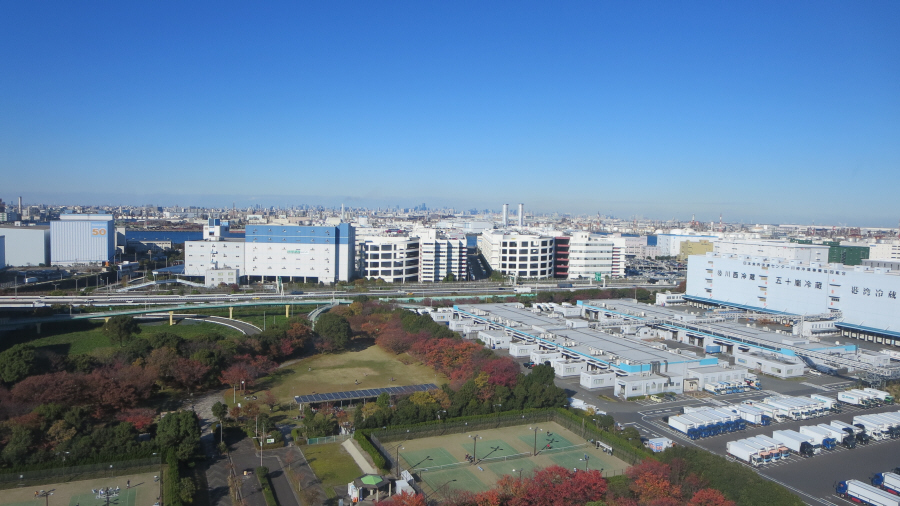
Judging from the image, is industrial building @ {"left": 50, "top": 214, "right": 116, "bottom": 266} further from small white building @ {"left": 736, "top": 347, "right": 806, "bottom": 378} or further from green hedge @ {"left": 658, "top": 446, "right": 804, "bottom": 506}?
green hedge @ {"left": 658, "top": 446, "right": 804, "bottom": 506}

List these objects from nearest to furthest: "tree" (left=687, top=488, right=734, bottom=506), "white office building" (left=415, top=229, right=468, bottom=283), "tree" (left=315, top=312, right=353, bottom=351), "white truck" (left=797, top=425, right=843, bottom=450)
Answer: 1. "tree" (left=687, top=488, right=734, bottom=506)
2. "white truck" (left=797, top=425, right=843, bottom=450)
3. "tree" (left=315, top=312, right=353, bottom=351)
4. "white office building" (left=415, top=229, right=468, bottom=283)

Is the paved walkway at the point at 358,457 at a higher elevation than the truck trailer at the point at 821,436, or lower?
lower

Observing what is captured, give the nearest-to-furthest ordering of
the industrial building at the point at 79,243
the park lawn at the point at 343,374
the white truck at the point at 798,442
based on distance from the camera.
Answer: the white truck at the point at 798,442 → the park lawn at the point at 343,374 → the industrial building at the point at 79,243

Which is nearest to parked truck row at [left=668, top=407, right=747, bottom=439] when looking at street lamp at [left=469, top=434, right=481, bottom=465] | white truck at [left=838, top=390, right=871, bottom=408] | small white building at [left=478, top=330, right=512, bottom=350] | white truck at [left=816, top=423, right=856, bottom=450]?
white truck at [left=816, top=423, right=856, bottom=450]

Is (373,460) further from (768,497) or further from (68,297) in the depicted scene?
(68,297)

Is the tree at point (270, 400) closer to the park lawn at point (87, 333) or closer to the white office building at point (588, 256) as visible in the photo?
the park lawn at point (87, 333)

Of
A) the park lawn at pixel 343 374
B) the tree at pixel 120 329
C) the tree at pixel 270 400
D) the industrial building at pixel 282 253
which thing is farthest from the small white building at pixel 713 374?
the industrial building at pixel 282 253
